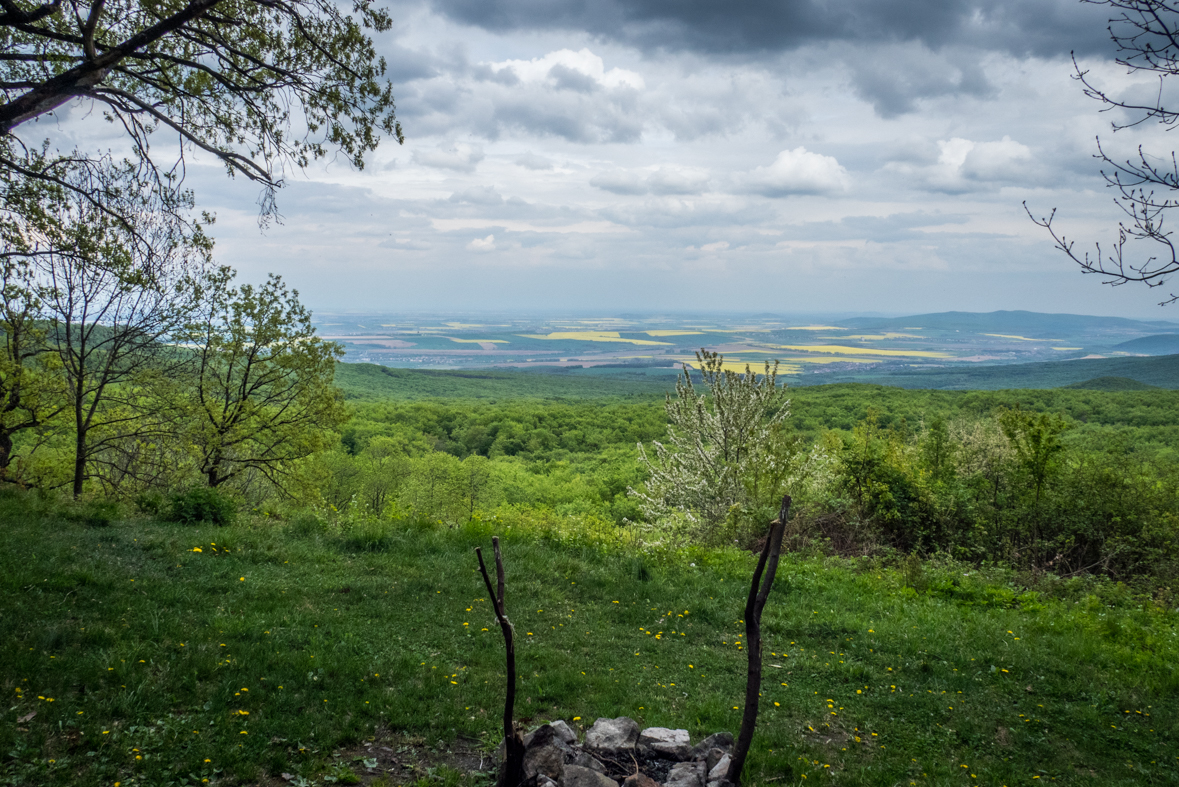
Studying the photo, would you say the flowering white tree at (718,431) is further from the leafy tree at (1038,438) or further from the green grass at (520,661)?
the green grass at (520,661)

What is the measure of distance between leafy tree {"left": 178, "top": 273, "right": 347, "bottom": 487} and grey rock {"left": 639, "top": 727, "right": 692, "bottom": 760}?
56.1 feet

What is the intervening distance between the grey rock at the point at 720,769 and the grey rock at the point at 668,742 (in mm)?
281

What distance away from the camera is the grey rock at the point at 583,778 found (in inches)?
162

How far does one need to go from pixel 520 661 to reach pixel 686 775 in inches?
107

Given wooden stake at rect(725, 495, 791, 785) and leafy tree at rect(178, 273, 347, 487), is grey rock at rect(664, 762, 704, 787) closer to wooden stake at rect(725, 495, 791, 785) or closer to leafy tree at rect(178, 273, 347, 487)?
wooden stake at rect(725, 495, 791, 785)

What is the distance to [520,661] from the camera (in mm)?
6664

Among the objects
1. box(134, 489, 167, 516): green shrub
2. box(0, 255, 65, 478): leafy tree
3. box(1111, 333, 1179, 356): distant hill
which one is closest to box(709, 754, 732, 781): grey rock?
box(134, 489, 167, 516): green shrub

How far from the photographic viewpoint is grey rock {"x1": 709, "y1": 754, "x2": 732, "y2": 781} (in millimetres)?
4386

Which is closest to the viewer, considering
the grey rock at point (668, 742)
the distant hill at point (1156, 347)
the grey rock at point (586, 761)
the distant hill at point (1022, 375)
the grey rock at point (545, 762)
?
the grey rock at point (545, 762)

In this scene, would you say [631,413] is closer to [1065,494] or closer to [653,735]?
[1065,494]

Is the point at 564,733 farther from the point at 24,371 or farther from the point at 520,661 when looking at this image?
the point at 24,371

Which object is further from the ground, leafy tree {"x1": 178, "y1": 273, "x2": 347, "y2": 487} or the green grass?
leafy tree {"x1": 178, "y1": 273, "x2": 347, "y2": 487}

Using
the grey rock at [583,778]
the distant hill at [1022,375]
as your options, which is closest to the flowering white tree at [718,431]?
the grey rock at [583,778]

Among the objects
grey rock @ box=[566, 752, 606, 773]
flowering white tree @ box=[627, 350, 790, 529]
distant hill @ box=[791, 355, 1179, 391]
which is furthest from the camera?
distant hill @ box=[791, 355, 1179, 391]
